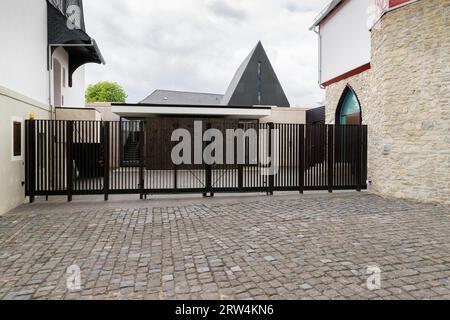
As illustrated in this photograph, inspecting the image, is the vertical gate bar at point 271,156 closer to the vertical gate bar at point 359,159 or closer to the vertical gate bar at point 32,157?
the vertical gate bar at point 359,159

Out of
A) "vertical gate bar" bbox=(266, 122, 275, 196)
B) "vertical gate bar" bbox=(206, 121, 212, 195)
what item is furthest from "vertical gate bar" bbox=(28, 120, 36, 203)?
"vertical gate bar" bbox=(266, 122, 275, 196)

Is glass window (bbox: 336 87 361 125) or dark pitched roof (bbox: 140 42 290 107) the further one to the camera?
dark pitched roof (bbox: 140 42 290 107)

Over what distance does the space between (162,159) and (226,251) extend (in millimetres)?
5562

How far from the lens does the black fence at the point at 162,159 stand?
29.0 ft

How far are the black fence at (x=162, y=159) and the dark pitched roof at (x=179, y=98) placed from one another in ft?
72.6

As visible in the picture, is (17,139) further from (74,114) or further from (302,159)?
(302,159)

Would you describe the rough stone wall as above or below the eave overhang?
below

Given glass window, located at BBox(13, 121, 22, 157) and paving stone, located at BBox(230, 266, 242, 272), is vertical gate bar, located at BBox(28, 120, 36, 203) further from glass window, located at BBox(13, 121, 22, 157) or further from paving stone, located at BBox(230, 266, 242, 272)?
paving stone, located at BBox(230, 266, 242, 272)

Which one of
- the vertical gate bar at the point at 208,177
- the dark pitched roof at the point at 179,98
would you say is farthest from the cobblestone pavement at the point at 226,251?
the dark pitched roof at the point at 179,98

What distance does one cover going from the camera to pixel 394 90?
9.34m

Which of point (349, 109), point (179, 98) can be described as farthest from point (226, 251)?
point (179, 98)

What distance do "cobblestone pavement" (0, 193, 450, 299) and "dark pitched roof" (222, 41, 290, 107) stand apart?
20.5m

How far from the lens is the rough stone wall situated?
Answer: 27.3ft
